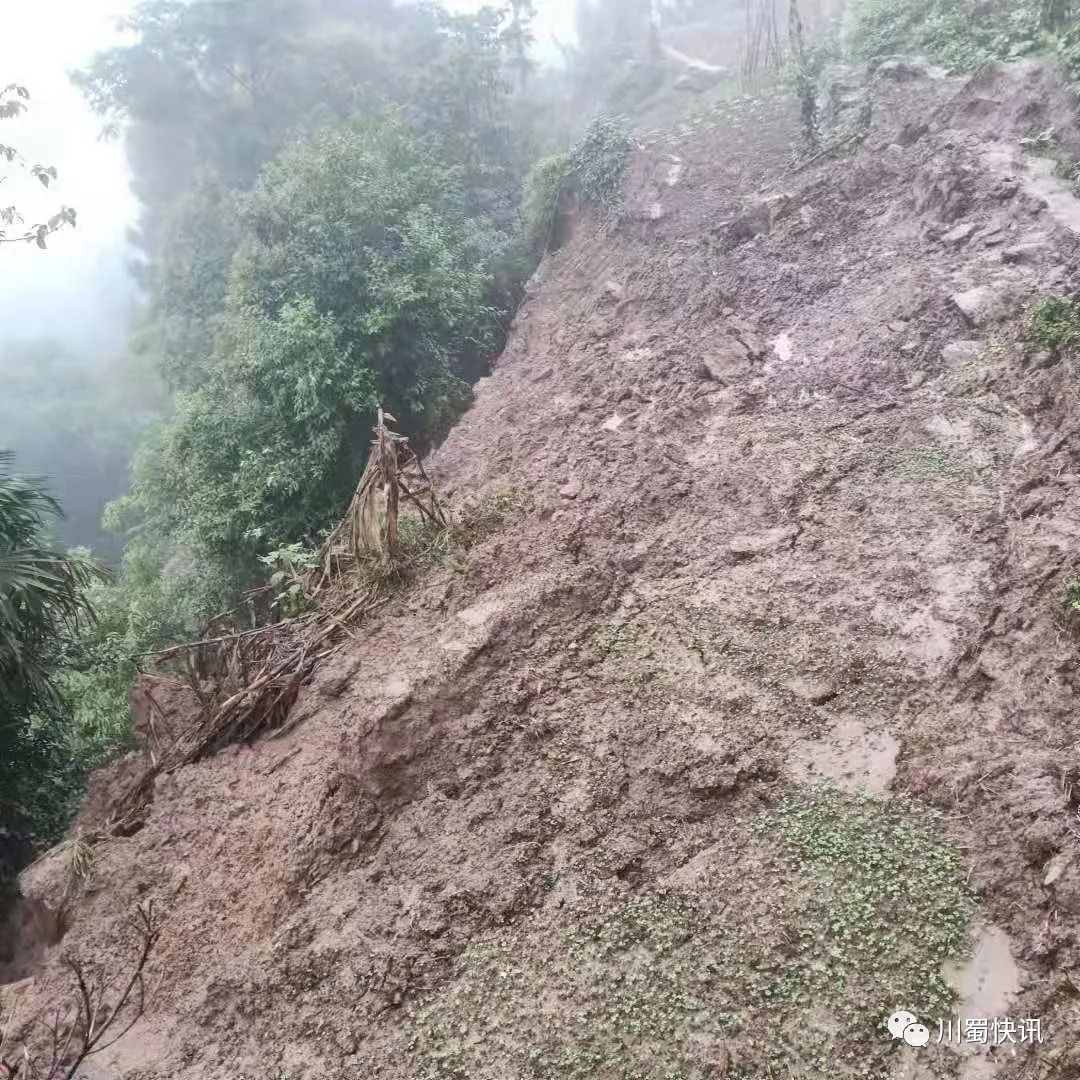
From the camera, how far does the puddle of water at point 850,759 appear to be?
349 centimetres

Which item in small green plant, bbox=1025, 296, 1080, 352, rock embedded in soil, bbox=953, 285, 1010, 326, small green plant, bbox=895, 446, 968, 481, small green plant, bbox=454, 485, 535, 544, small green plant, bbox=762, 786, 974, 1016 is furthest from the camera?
small green plant, bbox=454, 485, 535, 544

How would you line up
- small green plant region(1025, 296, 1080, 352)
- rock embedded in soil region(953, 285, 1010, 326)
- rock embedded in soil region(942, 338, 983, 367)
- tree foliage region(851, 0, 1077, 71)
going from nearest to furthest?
1. small green plant region(1025, 296, 1080, 352)
2. rock embedded in soil region(942, 338, 983, 367)
3. rock embedded in soil region(953, 285, 1010, 326)
4. tree foliage region(851, 0, 1077, 71)

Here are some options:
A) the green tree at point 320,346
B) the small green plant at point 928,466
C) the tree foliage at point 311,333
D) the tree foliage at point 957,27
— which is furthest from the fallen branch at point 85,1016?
the tree foliage at point 957,27

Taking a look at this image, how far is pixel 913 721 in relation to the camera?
3656 millimetres

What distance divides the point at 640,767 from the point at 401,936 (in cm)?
131

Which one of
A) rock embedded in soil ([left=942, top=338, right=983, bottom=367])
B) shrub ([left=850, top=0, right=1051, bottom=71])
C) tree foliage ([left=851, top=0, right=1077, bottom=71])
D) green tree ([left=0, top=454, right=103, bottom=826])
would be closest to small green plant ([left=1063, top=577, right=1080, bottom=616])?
rock embedded in soil ([left=942, top=338, right=983, bottom=367])

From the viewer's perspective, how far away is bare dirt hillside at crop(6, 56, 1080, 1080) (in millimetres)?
2980

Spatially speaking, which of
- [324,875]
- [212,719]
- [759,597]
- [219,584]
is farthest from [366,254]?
[324,875]

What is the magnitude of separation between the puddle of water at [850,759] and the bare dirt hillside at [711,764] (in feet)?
0.05

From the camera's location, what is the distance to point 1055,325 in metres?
4.98

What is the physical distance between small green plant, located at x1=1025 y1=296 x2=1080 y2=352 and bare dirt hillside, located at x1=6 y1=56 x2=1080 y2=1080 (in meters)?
0.09

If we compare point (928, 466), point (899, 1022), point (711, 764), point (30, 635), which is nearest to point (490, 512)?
point (711, 764)

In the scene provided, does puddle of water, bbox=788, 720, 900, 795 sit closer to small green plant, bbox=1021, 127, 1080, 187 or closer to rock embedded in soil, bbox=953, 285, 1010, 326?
rock embedded in soil, bbox=953, 285, 1010, 326

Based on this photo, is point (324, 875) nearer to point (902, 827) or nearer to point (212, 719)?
point (212, 719)
